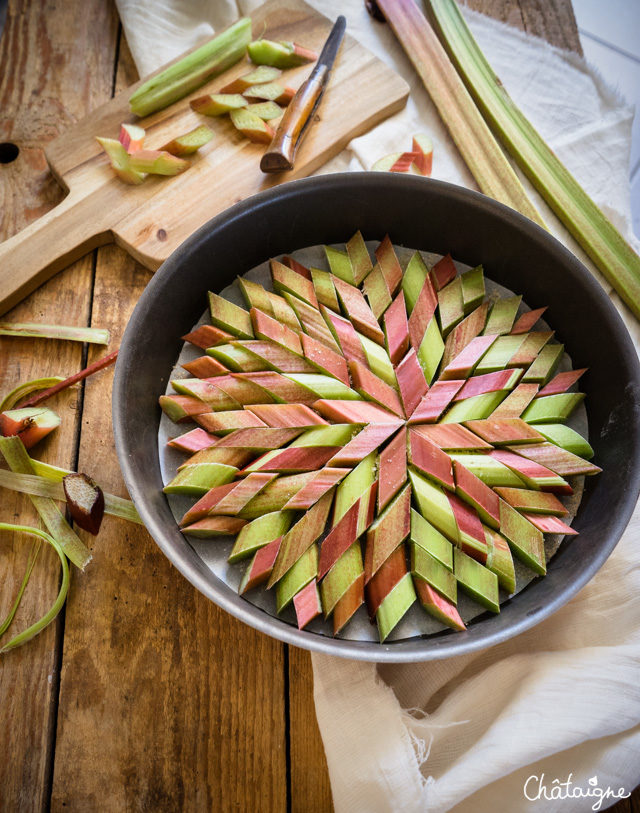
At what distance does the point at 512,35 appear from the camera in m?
2.20

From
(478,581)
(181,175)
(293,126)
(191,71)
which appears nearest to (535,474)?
(478,581)

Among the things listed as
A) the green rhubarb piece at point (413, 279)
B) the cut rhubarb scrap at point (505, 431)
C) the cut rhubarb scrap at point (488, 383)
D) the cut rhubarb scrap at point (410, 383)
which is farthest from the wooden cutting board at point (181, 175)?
the cut rhubarb scrap at point (505, 431)

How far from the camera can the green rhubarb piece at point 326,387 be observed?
5.30ft

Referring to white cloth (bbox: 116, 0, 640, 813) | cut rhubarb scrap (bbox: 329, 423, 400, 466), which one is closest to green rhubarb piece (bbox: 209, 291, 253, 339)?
cut rhubarb scrap (bbox: 329, 423, 400, 466)

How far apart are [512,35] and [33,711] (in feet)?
8.06

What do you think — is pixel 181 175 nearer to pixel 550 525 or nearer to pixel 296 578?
pixel 296 578

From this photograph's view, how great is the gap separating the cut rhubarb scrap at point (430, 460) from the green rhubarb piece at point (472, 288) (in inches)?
16.3

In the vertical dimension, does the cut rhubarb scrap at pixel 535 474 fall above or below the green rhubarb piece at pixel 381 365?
below

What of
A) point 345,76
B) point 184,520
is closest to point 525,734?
point 184,520

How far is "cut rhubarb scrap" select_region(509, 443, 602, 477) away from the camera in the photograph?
1.55 metres

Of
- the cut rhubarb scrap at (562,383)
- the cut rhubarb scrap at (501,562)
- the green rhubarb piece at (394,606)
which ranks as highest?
the cut rhubarb scrap at (562,383)

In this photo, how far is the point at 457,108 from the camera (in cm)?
204

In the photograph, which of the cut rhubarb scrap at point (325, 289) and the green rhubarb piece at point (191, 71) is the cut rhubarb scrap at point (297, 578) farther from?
the green rhubarb piece at point (191, 71)

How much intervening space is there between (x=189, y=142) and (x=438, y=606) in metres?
1.46
